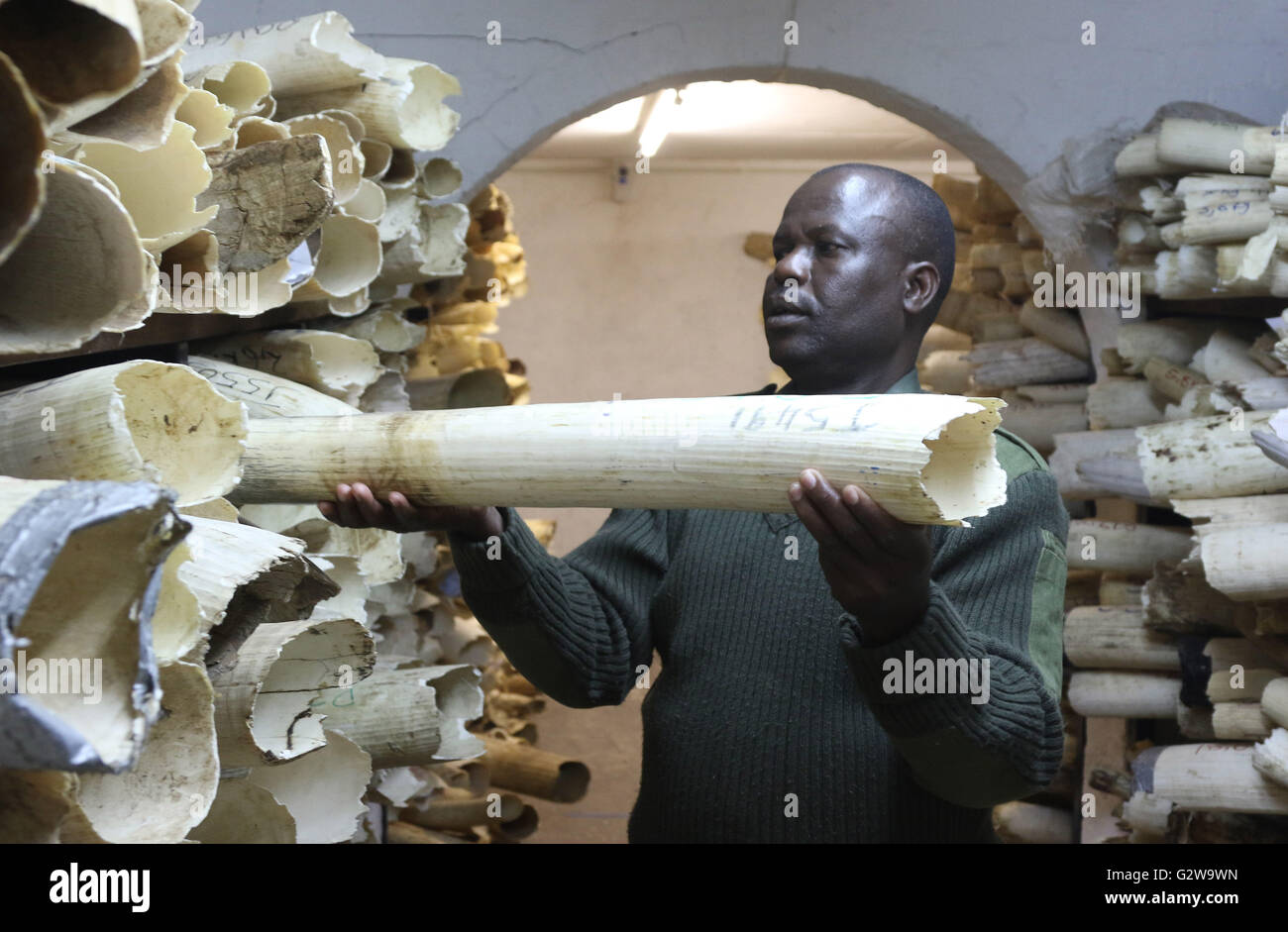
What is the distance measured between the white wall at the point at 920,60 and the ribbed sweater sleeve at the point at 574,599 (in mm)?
1812

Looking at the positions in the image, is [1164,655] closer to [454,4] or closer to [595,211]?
[454,4]

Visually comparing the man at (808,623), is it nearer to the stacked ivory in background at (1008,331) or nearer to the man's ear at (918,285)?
the man's ear at (918,285)

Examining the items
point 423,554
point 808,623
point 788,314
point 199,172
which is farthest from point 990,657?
point 423,554

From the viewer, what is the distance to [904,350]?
226 cm

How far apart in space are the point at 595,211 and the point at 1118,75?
5583mm

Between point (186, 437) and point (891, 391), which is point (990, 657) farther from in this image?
point (186, 437)

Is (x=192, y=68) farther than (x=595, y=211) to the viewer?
No

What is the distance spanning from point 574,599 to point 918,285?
30.8 inches

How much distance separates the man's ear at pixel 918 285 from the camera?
225cm

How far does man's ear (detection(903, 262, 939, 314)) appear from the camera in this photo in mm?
2246

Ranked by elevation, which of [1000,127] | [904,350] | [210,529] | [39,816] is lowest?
[39,816]

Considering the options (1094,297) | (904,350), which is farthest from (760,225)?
(904,350)

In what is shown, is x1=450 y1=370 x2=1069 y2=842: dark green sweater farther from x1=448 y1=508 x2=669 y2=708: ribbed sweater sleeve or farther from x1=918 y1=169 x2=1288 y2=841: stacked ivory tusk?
x1=918 y1=169 x2=1288 y2=841: stacked ivory tusk

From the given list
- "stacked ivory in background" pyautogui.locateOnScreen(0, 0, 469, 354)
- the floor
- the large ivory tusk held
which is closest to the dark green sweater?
the large ivory tusk held
